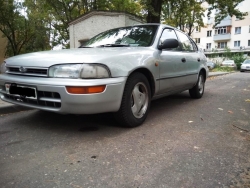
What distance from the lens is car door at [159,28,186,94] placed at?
11.1ft

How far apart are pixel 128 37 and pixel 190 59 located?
4.80 feet

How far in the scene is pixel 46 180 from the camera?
1.71 m

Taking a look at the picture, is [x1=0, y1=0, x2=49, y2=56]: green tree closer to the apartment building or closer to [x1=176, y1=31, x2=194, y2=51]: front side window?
[x1=176, y1=31, x2=194, y2=51]: front side window

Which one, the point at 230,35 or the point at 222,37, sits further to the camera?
the point at 222,37

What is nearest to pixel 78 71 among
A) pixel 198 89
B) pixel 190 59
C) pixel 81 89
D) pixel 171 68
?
pixel 81 89

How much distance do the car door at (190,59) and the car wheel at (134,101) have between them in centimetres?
139

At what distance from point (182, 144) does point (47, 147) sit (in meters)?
1.46

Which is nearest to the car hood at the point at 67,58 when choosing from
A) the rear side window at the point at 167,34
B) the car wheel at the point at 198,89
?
the rear side window at the point at 167,34

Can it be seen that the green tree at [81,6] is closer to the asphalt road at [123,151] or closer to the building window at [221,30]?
the asphalt road at [123,151]

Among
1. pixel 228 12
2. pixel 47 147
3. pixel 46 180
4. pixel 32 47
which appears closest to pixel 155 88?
pixel 47 147

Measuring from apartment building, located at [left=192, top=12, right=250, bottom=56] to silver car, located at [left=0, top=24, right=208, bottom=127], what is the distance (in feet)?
124

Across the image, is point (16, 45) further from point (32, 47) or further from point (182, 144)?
point (182, 144)

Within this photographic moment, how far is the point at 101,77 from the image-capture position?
243cm

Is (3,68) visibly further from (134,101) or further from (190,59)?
(190,59)
